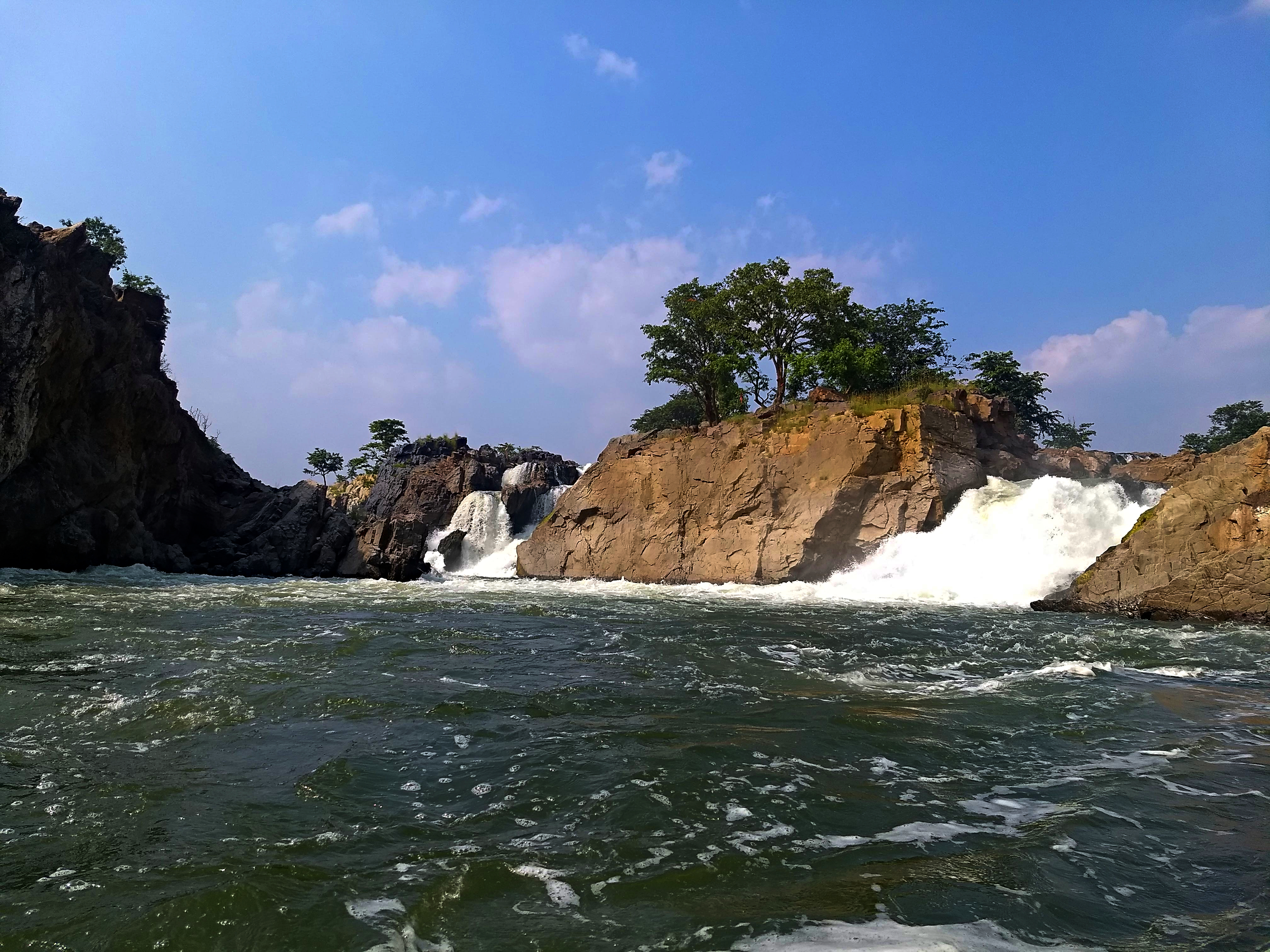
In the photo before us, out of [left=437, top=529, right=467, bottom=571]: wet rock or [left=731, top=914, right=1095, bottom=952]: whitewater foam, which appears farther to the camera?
[left=437, top=529, right=467, bottom=571]: wet rock

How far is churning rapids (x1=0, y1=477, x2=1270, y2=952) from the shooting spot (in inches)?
134

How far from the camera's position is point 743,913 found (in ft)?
11.4

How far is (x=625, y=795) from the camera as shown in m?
5.02

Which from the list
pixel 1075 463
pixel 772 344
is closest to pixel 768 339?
pixel 772 344

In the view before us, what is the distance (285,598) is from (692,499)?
657 inches

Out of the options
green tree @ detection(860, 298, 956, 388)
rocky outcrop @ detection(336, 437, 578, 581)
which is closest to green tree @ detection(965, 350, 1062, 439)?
green tree @ detection(860, 298, 956, 388)

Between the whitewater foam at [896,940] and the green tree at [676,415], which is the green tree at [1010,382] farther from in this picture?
the whitewater foam at [896,940]

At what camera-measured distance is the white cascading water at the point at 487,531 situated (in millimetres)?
40219

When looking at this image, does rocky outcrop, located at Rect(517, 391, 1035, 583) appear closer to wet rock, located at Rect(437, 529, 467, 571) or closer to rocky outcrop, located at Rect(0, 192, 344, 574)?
wet rock, located at Rect(437, 529, 467, 571)

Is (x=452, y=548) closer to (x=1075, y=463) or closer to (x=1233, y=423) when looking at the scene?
(x=1075, y=463)

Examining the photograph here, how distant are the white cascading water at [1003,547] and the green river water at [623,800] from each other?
32.1ft

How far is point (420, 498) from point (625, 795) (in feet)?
139

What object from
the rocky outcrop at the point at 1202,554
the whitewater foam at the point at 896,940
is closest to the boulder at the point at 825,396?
the rocky outcrop at the point at 1202,554

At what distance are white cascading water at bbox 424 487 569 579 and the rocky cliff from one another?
7.30 ft
